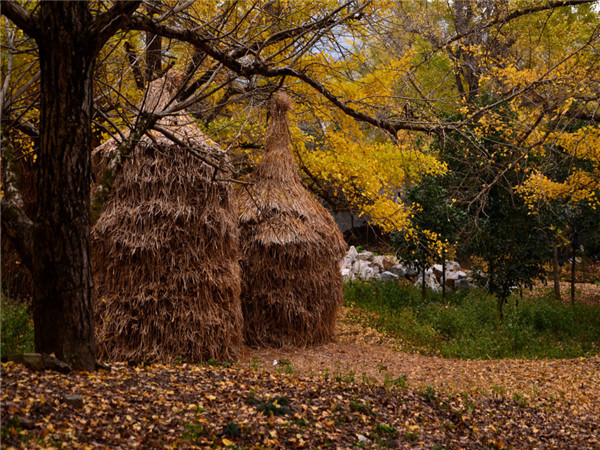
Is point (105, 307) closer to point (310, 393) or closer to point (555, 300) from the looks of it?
point (310, 393)

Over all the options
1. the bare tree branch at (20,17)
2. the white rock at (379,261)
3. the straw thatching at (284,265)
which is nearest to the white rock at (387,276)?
the white rock at (379,261)

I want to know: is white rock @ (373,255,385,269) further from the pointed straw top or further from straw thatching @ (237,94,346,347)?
the pointed straw top

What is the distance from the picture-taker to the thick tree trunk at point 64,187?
4543 mm

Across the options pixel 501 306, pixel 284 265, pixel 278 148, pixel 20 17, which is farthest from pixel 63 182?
pixel 501 306

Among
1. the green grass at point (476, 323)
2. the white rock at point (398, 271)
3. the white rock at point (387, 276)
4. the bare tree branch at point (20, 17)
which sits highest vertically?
the bare tree branch at point (20, 17)

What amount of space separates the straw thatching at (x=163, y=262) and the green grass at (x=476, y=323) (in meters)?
5.02

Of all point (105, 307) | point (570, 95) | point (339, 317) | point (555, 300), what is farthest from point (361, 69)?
Answer: point (555, 300)

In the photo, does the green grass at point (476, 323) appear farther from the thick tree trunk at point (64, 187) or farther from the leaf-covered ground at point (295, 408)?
the thick tree trunk at point (64, 187)

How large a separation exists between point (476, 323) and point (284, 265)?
19.3 feet

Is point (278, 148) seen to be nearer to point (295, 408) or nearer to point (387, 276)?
point (295, 408)

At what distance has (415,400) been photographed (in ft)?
21.1

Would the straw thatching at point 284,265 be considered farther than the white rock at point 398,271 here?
No

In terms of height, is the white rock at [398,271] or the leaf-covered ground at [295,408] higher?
the white rock at [398,271]

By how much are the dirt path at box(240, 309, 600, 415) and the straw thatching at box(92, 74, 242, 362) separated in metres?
0.98
